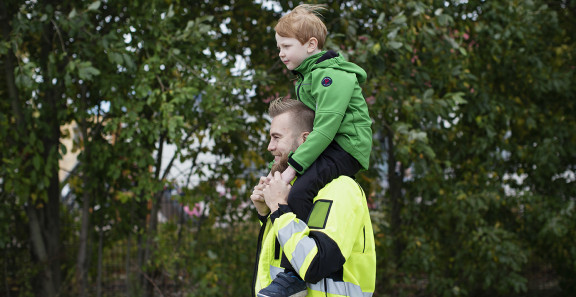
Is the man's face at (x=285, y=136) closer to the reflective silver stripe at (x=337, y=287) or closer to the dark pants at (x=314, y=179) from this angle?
the dark pants at (x=314, y=179)

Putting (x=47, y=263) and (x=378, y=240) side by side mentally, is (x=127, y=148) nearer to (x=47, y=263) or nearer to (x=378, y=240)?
(x=47, y=263)

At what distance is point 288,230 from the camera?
6.32 ft

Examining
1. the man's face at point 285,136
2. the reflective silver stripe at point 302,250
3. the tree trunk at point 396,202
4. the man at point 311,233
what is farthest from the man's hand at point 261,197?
the tree trunk at point 396,202

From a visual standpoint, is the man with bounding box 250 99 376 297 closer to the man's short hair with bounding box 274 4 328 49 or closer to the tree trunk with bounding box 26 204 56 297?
the man's short hair with bounding box 274 4 328 49

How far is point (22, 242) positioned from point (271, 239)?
4.59m

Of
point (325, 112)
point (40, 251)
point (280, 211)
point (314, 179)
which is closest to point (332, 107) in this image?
point (325, 112)

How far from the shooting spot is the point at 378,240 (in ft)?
19.8

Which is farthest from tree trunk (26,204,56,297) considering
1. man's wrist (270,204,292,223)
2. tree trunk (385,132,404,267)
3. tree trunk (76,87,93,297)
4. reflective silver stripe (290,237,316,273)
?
reflective silver stripe (290,237,316,273)

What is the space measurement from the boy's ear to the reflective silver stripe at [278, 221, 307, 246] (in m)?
0.67

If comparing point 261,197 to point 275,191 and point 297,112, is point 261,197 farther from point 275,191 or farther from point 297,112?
point 297,112

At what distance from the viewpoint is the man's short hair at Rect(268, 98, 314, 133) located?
2.18 metres

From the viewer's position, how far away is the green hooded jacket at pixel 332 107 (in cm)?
207

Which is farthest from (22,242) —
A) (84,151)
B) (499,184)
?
(499,184)

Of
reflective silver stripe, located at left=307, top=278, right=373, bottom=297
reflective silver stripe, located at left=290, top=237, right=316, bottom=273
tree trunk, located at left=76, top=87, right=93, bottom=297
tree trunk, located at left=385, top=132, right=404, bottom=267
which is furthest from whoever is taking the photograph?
tree trunk, located at left=385, top=132, right=404, bottom=267
